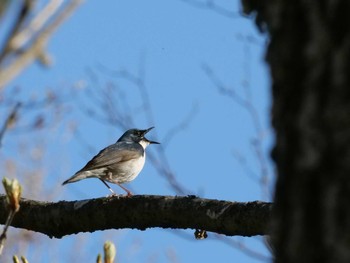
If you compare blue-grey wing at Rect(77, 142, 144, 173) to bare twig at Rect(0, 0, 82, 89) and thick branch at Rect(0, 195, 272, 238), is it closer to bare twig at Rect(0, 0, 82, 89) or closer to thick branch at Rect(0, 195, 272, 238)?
thick branch at Rect(0, 195, 272, 238)


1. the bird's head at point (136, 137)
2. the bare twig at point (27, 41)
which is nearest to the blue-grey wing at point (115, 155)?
the bird's head at point (136, 137)

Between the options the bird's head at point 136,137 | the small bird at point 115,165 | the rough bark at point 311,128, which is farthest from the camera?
the bird's head at point 136,137

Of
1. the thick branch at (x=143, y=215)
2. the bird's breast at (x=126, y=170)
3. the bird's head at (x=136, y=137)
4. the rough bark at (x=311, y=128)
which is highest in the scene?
the rough bark at (x=311, y=128)

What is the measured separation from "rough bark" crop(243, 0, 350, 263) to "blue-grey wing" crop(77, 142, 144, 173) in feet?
27.4

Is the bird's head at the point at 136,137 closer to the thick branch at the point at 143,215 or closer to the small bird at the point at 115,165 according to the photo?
the small bird at the point at 115,165

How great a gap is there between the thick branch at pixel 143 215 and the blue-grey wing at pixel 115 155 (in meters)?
5.21

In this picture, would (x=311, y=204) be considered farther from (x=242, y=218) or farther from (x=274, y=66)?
(x=242, y=218)

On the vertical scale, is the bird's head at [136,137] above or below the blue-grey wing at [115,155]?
above

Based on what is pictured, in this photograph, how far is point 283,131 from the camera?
1.78 meters

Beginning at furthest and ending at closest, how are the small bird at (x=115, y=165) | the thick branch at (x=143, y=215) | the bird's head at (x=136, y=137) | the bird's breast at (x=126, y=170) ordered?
the bird's head at (x=136, y=137) → the bird's breast at (x=126, y=170) → the small bird at (x=115, y=165) → the thick branch at (x=143, y=215)

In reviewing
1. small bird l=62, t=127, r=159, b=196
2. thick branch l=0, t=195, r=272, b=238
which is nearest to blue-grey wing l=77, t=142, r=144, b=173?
small bird l=62, t=127, r=159, b=196

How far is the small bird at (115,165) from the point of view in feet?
33.2

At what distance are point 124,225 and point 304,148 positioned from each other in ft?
9.78

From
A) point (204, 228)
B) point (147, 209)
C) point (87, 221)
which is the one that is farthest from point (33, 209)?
point (204, 228)
